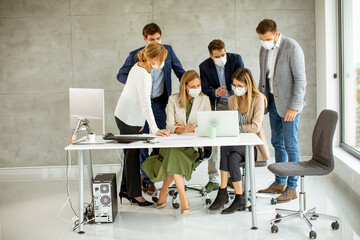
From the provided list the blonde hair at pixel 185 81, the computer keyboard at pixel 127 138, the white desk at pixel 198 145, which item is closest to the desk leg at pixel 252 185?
the white desk at pixel 198 145

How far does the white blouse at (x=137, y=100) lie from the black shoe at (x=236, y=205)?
981 mm

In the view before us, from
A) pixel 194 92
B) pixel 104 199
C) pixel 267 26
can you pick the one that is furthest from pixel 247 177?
pixel 267 26

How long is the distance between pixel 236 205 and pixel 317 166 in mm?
871

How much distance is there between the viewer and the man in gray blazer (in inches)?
181

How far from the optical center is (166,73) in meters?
5.25

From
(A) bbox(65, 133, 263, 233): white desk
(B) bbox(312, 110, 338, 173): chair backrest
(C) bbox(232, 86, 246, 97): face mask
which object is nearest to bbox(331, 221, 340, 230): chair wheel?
(B) bbox(312, 110, 338, 173): chair backrest

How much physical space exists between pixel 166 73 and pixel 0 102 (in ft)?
8.44

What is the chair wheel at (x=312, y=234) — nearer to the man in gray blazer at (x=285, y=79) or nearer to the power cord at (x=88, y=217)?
the man in gray blazer at (x=285, y=79)

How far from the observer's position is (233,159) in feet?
14.4

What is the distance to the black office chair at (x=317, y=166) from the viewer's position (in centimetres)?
388

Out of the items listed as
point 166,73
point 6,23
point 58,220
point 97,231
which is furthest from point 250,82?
point 6,23

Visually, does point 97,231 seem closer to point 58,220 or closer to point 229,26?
point 58,220

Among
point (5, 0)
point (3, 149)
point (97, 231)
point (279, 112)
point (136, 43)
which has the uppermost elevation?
point (5, 0)

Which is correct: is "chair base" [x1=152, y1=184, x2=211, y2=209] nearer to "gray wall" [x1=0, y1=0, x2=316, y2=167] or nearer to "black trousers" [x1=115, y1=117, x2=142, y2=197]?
"black trousers" [x1=115, y1=117, x2=142, y2=197]
